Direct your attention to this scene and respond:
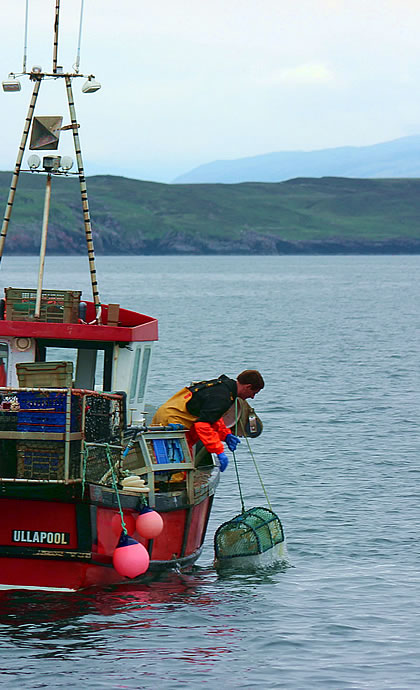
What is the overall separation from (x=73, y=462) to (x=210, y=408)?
258cm

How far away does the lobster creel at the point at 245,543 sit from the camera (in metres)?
18.1

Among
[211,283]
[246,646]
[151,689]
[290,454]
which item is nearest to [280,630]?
[246,646]

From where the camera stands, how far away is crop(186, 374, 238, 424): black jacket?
1605 cm

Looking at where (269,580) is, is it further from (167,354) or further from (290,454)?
(167,354)

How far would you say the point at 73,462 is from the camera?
46.7ft

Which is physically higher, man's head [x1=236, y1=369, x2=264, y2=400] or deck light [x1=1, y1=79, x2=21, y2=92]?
deck light [x1=1, y1=79, x2=21, y2=92]

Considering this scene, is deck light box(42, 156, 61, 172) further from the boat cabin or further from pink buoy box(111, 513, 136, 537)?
pink buoy box(111, 513, 136, 537)

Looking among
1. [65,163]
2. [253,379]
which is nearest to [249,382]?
[253,379]

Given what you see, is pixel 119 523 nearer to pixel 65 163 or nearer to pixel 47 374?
pixel 47 374

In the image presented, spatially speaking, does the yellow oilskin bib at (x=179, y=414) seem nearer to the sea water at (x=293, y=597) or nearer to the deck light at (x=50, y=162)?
the sea water at (x=293, y=597)

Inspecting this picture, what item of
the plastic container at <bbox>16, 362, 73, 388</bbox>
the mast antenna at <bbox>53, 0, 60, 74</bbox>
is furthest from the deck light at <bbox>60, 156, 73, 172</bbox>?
the plastic container at <bbox>16, 362, 73, 388</bbox>

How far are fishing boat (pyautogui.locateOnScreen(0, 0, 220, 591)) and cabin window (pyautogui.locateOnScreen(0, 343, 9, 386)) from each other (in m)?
0.02

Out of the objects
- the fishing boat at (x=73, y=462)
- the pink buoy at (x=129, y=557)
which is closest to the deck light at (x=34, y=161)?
the fishing boat at (x=73, y=462)

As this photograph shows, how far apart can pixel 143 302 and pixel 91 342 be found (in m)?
91.5
